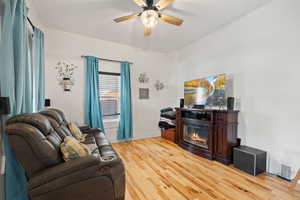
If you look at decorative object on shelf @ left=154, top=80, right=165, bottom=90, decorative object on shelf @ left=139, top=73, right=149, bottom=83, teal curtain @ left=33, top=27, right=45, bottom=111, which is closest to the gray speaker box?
decorative object on shelf @ left=154, top=80, right=165, bottom=90

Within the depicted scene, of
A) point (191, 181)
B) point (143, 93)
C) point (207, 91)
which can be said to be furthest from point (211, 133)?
point (143, 93)

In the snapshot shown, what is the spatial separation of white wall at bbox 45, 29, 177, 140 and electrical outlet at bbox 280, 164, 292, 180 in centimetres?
293

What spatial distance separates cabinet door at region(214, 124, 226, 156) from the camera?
8.35 feet

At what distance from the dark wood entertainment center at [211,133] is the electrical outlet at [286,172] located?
69 cm

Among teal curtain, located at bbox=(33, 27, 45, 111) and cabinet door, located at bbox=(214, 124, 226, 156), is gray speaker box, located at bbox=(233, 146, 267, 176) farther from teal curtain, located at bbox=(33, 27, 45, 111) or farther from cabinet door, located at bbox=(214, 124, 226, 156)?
teal curtain, located at bbox=(33, 27, 45, 111)

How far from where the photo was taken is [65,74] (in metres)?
3.15

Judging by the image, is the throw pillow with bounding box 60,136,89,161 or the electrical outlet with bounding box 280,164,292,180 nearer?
the throw pillow with bounding box 60,136,89,161

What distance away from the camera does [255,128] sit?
2424 millimetres

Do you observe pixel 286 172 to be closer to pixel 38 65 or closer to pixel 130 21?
pixel 130 21

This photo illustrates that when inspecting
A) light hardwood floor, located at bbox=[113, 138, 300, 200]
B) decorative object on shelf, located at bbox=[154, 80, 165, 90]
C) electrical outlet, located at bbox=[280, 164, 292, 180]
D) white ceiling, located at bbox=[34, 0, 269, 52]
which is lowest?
light hardwood floor, located at bbox=[113, 138, 300, 200]

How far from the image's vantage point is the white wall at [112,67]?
10.0 ft

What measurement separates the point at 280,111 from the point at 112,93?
3.60 meters

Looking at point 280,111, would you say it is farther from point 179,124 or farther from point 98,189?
point 98,189

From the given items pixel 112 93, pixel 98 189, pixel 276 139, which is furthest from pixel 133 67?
pixel 276 139
